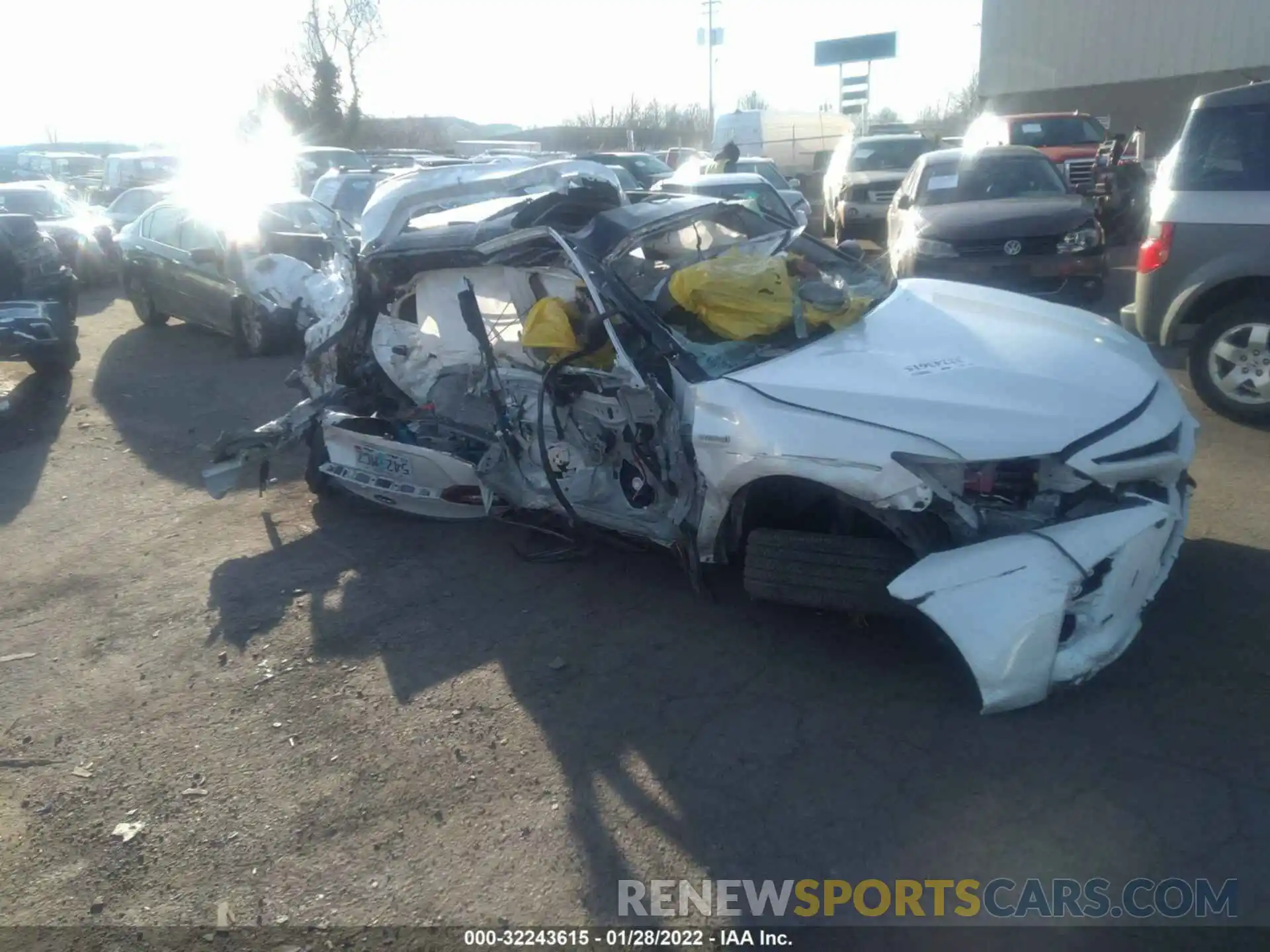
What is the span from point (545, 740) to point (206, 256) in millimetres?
8352

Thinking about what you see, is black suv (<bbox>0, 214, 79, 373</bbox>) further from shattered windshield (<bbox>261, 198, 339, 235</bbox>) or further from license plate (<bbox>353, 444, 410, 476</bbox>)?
license plate (<bbox>353, 444, 410, 476</bbox>)

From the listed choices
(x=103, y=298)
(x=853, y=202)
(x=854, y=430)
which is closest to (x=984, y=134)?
(x=853, y=202)

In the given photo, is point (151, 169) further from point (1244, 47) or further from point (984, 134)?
point (1244, 47)

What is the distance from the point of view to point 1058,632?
133 inches

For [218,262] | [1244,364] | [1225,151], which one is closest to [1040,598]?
[1244,364]

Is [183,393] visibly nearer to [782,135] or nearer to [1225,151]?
[1225,151]

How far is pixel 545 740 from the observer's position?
3709 mm

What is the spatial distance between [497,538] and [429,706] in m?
1.72

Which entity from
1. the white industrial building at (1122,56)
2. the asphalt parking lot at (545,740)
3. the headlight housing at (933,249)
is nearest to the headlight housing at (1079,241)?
the headlight housing at (933,249)

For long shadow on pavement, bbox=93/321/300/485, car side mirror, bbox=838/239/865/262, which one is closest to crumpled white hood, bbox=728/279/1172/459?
car side mirror, bbox=838/239/865/262

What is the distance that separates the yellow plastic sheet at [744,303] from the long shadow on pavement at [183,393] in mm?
4193

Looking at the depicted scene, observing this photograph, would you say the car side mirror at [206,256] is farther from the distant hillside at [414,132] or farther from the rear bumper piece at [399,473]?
the distant hillside at [414,132]

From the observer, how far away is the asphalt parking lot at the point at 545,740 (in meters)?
3.02

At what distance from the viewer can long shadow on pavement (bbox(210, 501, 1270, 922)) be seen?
298 centimetres
